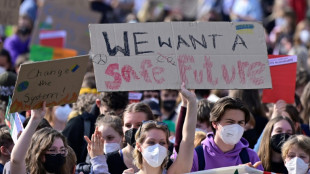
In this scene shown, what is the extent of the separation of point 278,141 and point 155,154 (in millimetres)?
1699

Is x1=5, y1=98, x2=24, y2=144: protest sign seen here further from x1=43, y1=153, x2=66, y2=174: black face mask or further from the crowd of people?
x1=43, y1=153, x2=66, y2=174: black face mask

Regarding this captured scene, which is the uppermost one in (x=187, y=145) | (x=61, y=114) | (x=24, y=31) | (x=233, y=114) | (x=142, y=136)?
(x=24, y=31)

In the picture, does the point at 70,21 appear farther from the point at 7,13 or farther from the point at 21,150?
the point at 21,150

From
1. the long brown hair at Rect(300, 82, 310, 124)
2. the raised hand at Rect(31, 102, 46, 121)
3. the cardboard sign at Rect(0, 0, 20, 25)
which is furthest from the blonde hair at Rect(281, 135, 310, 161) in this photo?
the cardboard sign at Rect(0, 0, 20, 25)

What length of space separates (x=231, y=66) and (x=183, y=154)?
1043mm

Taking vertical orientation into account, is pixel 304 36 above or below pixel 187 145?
above

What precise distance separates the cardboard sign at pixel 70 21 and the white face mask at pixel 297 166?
6.61 m

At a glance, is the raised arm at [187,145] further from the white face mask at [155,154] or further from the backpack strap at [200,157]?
the backpack strap at [200,157]

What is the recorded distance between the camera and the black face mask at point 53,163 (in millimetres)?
6535

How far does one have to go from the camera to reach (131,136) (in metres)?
7.13

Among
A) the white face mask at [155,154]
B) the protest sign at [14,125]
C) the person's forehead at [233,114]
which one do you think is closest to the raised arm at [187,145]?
the white face mask at [155,154]

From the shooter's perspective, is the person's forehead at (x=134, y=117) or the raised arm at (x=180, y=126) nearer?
the raised arm at (x=180, y=126)

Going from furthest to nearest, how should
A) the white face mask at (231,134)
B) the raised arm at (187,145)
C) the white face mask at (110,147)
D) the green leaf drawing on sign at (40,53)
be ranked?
the green leaf drawing on sign at (40,53)
the white face mask at (110,147)
the white face mask at (231,134)
the raised arm at (187,145)

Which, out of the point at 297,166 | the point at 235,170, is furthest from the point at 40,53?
the point at 235,170
